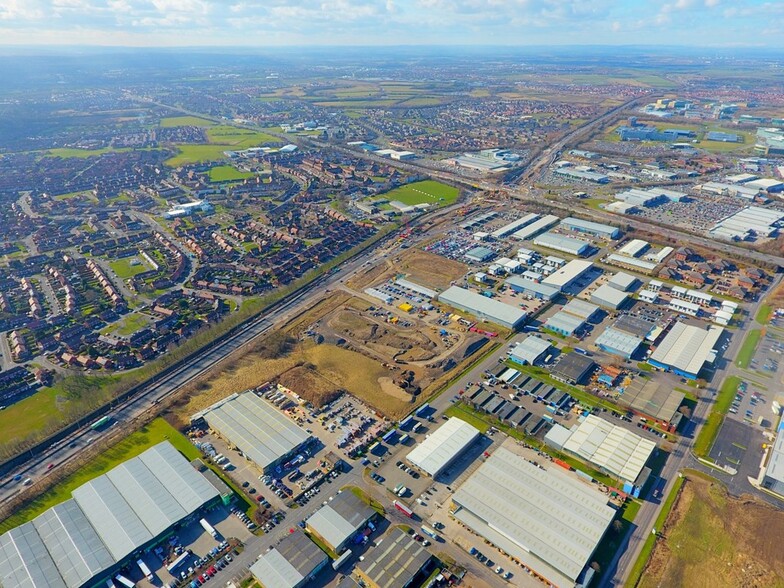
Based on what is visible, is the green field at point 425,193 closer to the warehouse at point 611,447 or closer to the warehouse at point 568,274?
the warehouse at point 568,274

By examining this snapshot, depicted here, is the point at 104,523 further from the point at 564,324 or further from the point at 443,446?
the point at 564,324

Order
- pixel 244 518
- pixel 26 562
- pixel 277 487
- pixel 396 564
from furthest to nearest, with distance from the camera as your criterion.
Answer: pixel 277 487
pixel 244 518
pixel 26 562
pixel 396 564

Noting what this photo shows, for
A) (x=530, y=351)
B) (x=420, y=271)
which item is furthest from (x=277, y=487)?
(x=420, y=271)

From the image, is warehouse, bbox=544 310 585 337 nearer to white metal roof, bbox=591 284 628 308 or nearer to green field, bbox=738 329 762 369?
white metal roof, bbox=591 284 628 308

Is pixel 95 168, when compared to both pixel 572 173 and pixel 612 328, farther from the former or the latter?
pixel 612 328

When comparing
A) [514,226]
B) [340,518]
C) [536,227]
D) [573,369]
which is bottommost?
[340,518]
